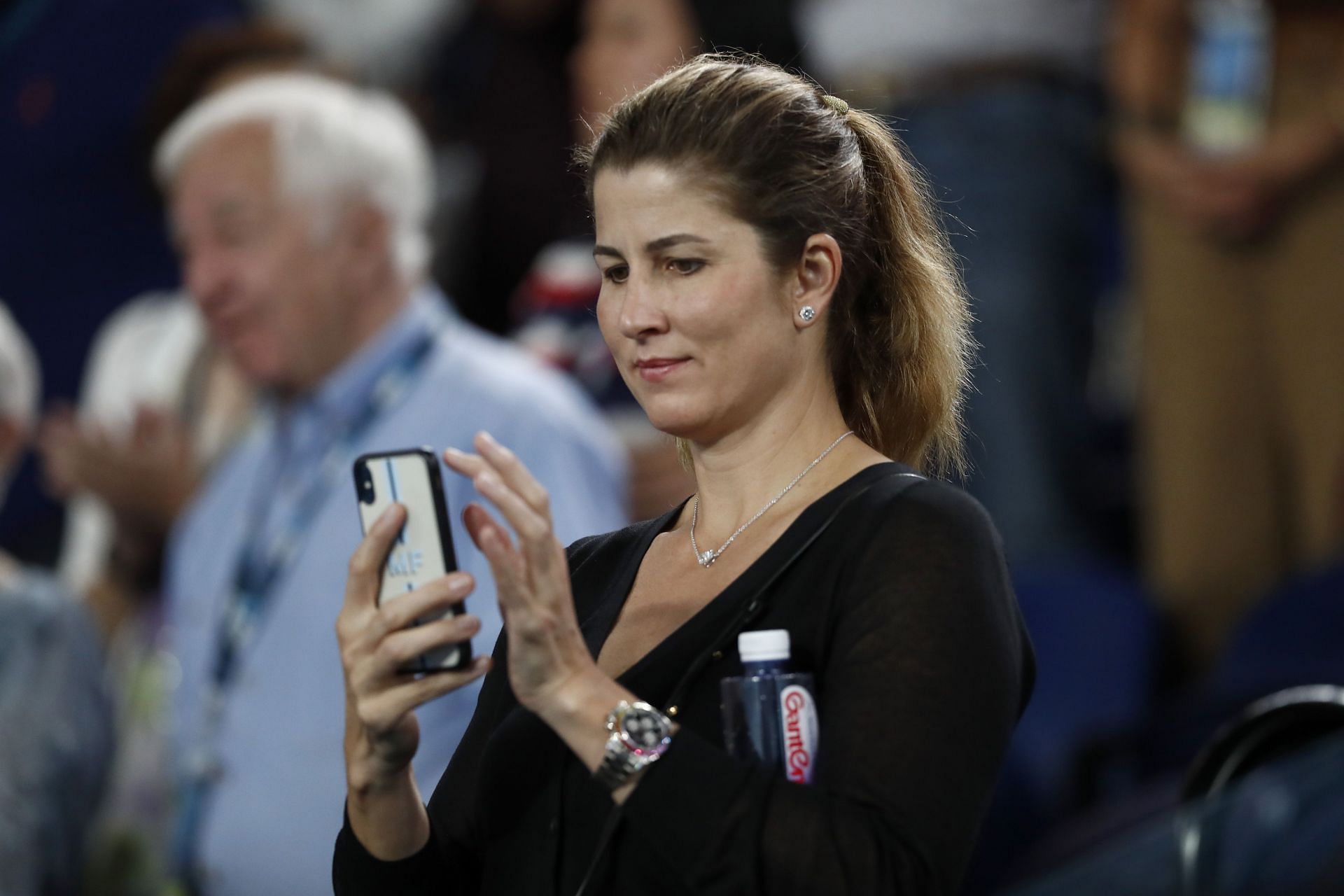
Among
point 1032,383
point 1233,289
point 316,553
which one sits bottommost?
point 1032,383

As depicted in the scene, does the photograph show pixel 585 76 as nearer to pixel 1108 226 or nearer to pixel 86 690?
pixel 1108 226

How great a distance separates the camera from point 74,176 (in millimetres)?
4227

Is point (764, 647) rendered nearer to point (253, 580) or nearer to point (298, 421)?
point (253, 580)

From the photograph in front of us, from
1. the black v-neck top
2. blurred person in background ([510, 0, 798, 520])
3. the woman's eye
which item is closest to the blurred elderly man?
blurred person in background ([510, 0, 798, 520])

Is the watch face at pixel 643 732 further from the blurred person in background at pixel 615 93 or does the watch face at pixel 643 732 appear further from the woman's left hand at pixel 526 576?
the blurred person in background at pixel 615 93

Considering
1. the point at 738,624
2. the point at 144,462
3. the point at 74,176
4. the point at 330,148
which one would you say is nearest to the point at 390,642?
the point at 738,624

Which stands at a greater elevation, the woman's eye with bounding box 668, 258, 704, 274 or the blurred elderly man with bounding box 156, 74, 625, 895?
the woman's eye with bounding box 668, 258, 704, 274

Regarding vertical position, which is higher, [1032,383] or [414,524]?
[414,524]

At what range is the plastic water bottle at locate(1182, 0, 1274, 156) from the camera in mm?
3045

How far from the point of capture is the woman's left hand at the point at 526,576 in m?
0.96

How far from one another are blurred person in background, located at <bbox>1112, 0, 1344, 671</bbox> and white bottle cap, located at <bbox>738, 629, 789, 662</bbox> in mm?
2187

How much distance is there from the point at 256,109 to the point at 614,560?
145 cm

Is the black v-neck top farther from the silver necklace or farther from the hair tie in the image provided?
the hair tie

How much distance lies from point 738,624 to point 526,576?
152 millimetres
